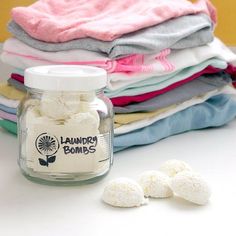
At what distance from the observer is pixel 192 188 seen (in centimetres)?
61

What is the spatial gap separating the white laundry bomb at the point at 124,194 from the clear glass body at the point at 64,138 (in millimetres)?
67

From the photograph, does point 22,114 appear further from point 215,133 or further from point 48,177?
point 215,133

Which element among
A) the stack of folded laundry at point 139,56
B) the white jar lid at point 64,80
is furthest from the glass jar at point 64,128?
the stack of folded laundry at point 139,56

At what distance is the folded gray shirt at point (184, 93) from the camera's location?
0.85 metres

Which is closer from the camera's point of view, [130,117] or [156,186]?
[156,186]

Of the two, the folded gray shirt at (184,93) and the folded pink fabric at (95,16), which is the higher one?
the folded pink fabric at (95,16)

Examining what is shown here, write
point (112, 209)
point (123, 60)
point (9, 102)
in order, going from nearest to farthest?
point (112, 209)
point (123, 60)
point (9, 102)

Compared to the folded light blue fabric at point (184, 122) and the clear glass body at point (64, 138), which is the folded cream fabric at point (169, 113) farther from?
the clear glass body at point (64, 138)

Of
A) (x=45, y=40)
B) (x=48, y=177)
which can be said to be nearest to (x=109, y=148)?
(x=48, y=177)

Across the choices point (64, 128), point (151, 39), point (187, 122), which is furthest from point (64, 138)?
point (187, 122)

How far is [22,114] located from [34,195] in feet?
0.39

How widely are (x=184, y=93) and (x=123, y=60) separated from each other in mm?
173

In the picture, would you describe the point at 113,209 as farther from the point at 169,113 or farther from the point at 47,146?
the point at 169,113

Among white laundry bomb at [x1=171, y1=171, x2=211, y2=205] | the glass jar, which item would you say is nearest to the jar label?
the glass jar
